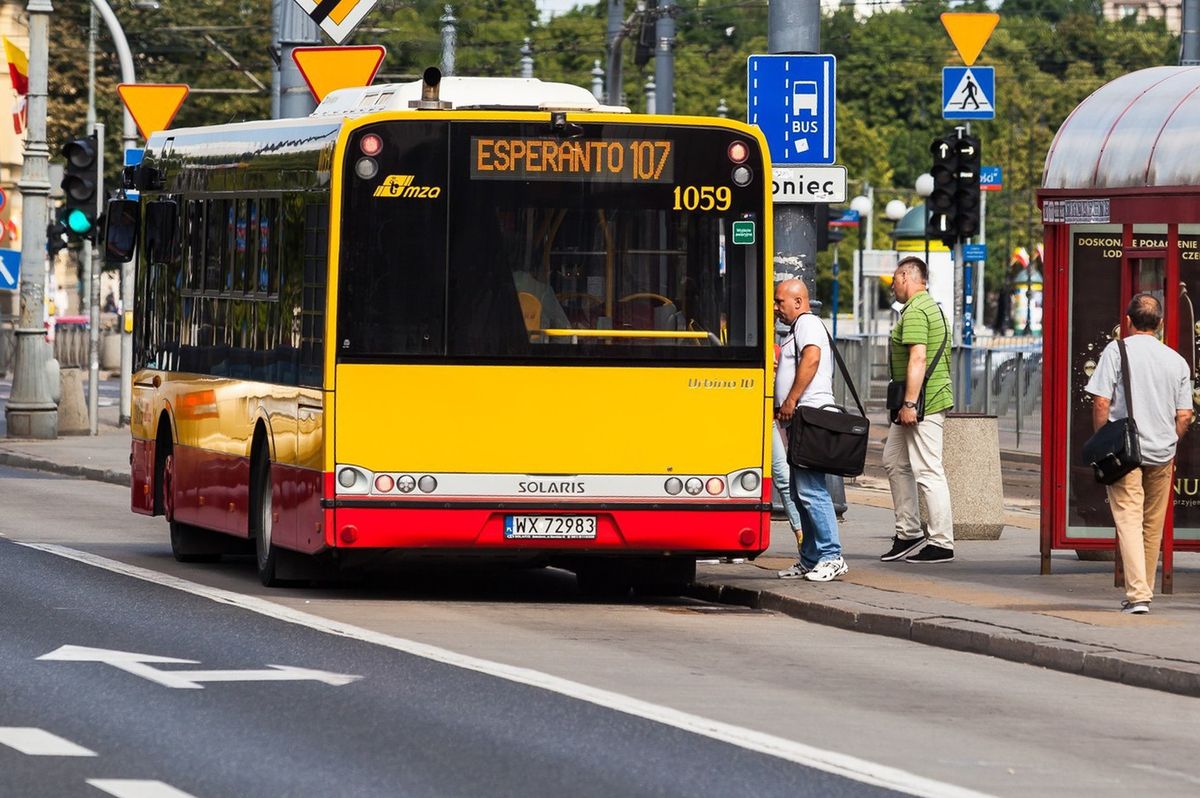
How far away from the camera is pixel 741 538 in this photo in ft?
48.3

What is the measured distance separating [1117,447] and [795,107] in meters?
5.62

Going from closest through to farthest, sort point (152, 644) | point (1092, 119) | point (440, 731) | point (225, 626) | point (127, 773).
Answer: point (127, 773)
point (440, 731)
point (152, 644)
point (225, 626)
point (1092, 119)

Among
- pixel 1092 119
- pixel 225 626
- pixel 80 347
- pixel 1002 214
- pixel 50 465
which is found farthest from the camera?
pixel 1002 214

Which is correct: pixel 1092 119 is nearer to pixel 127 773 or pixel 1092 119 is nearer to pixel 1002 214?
pixel 127 773

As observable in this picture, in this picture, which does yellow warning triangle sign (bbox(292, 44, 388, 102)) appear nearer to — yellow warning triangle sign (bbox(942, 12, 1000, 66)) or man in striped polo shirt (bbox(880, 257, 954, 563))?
man in striped polo shirt (bbox(880, 257, 954, 563))

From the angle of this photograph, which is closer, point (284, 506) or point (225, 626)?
point (225, 626)

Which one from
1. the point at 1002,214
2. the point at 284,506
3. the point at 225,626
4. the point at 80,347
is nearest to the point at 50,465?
the point at 284,506

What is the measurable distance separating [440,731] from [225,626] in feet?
12.3

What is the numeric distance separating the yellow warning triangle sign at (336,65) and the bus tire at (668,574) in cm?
612

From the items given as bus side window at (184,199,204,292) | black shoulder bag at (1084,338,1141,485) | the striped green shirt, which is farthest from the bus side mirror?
black shoulder bag at (1084,338,1141,485)

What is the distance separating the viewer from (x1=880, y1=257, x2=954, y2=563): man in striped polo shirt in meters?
17.0

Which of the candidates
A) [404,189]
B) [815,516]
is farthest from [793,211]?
[404,189]

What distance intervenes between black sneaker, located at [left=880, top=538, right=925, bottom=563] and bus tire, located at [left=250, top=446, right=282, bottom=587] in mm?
3934

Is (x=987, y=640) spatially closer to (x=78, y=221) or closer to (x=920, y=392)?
(x=920, y=392)
